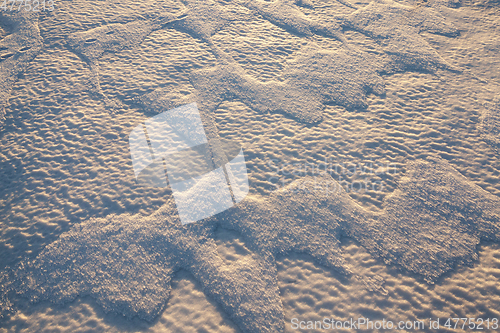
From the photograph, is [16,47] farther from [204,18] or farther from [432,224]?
[432,224]

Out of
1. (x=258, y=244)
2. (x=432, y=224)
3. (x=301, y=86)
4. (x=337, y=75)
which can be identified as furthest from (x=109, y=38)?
(x=432, y=224)

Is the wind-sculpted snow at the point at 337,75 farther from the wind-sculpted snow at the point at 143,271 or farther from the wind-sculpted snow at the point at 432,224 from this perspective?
the wind-sculpted snow at the point at 143,271
